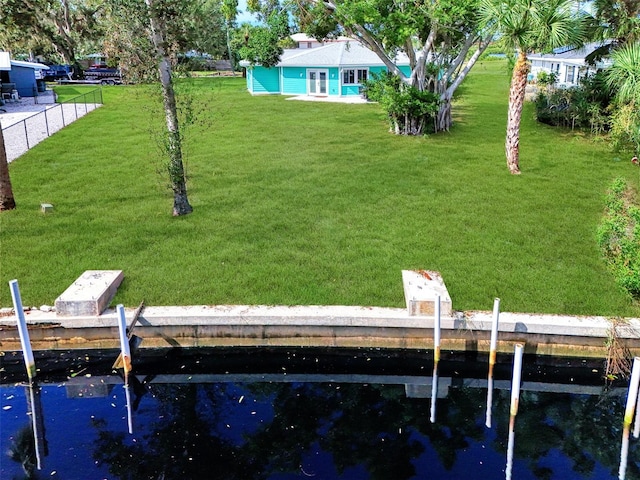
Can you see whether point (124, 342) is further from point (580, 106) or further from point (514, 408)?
point (580, 106)

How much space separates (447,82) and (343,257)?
13875 millimetres

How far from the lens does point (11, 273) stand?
9766mm

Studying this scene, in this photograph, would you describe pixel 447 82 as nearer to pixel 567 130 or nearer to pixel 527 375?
pixel 567 130

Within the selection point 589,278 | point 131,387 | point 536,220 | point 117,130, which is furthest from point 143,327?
point 117,130

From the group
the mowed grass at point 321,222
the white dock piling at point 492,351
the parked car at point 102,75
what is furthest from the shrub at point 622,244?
Answer: the parked car at point 102,75

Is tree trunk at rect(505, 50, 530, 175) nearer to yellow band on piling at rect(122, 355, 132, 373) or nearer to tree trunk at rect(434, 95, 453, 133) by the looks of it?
tree trunk at rect(434, 95, 453, 133)

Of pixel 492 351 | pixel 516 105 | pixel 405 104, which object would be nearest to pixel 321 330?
pixel 492 351

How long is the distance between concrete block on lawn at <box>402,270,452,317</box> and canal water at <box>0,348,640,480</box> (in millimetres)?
634

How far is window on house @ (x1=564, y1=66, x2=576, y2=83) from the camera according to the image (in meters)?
32.0

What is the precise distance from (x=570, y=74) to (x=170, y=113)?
2774cm

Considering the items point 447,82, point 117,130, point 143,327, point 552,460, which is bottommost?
point 552,460

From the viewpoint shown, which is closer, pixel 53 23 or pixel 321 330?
pixel 321 330

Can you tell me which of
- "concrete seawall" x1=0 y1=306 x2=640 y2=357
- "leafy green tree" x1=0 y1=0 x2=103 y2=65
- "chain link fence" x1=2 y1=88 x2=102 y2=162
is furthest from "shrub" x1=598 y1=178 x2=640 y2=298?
"chain link fence" x1=2 y1=88 x2=102 y2=162

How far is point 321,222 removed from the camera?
39.3 ft
